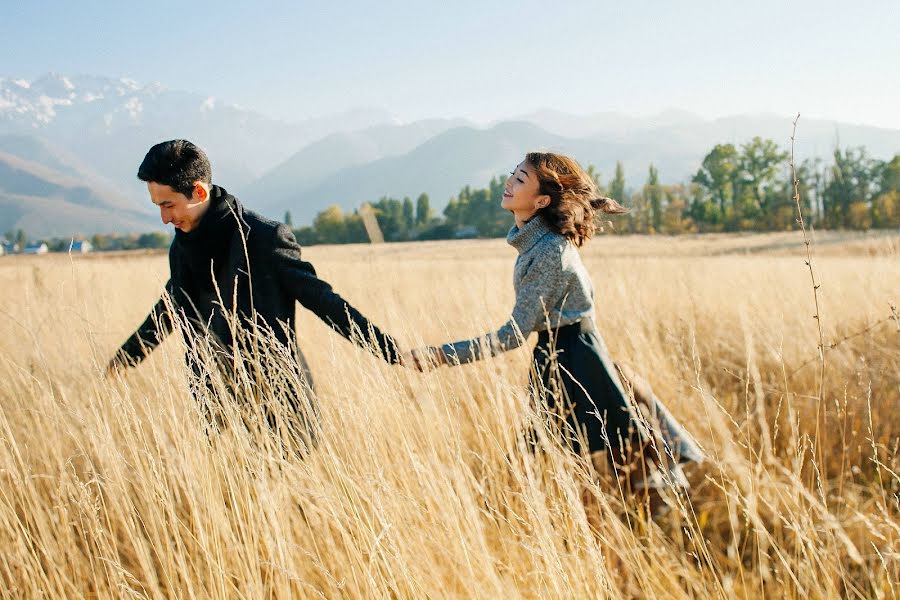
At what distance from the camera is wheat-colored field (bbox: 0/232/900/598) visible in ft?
4.44

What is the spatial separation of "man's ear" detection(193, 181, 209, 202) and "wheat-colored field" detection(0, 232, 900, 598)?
41 cm

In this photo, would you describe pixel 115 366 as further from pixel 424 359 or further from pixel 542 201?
pixel 542 201

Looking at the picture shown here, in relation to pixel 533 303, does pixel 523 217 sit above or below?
above

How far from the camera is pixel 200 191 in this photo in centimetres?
215

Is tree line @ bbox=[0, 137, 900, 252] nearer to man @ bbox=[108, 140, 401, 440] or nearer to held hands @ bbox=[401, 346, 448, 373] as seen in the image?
man @ bbox=[108, 140, 401, 440]

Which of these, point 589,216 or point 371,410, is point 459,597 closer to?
point 371,410

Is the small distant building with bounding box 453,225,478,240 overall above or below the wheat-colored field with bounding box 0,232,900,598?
above

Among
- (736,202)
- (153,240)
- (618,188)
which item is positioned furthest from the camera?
(153,240)

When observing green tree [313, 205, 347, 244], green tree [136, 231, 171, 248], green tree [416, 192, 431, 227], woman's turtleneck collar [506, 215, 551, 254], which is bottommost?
woman's turtleneck collar [506, 215, 551, 254]

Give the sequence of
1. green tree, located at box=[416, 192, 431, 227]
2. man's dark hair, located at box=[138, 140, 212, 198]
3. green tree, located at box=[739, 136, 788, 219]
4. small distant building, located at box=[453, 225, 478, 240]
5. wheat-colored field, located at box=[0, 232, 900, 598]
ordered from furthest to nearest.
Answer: green tree, located at box=[416, 192, 431, 227] → small distant building, located at box=[453, 225, 478, 240] → green tree, located at box=[739, 136, 788, 219] → man's dark hair, located at box=[138, 140, 212, 198] → wheat-colored field, located at box=[0, 232, 900, 598]

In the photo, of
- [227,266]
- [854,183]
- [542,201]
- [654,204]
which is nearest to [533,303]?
[542,201]

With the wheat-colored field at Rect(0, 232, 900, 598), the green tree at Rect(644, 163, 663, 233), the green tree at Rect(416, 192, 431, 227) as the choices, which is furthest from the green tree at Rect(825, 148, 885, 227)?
the green tree at Rect(416, 192, 431, 227)

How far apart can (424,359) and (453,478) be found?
424 mm

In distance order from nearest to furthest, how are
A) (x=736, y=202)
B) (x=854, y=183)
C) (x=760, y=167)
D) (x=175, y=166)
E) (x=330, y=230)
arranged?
(x=175, y=166) < (x=854, y=183) < (x=760, y=167) < (x=736, y=202) < (x=330, y=230)
